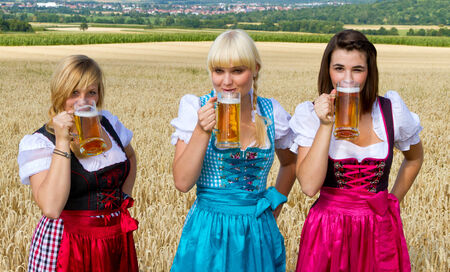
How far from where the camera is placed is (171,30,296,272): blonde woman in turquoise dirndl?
8.84ft

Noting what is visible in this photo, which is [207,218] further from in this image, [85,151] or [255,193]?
[85,151]

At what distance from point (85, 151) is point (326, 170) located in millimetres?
1224

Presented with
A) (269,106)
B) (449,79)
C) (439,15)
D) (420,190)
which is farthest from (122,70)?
(439,15)

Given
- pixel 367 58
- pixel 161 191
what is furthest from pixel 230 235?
pixel 161 191

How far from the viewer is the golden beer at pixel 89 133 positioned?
8.75 ft

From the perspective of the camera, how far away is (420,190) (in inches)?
241

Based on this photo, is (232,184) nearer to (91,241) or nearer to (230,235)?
(230,235)

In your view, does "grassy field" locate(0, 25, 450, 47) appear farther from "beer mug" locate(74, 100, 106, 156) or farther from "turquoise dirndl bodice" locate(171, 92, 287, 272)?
"turquoise dirndl bodice" locate(171, 92, 287, 272)

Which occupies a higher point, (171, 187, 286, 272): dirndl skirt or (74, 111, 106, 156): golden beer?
(74, 111, 106, 156): golden beer

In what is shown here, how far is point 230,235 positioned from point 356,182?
726mm

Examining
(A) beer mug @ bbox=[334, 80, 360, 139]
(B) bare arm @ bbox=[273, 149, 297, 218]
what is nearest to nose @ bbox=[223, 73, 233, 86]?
(A) beer mug @ bbox=[334, 80, 360, 139]

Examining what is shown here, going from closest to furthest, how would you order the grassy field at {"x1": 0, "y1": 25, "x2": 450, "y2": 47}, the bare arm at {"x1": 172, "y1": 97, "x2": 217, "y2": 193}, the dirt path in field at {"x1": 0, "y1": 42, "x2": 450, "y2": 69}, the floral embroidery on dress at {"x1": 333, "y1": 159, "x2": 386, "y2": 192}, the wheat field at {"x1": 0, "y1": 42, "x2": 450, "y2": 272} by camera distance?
the bare arm at {"x1": 172, "y1": 97, "x2": 217, "y2": 193} → the floral embroidery on dress at {"x1": 333, "y1": 159, "x2": 386, "y2": 192} → the wheat field at {"x1": 0, "y1": 42, "x2": 450, "y2": 272} → the dirt path in field at {"x1": 0, "y1": 42, "x2": 450, "y2": 69} → the grassy field at {"x1": 0, "y1": 25, "x2": 450, "y2": 47}

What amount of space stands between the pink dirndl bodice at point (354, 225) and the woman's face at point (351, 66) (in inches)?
10.4

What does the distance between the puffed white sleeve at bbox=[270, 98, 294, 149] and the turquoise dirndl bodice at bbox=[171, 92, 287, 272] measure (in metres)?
0.07
